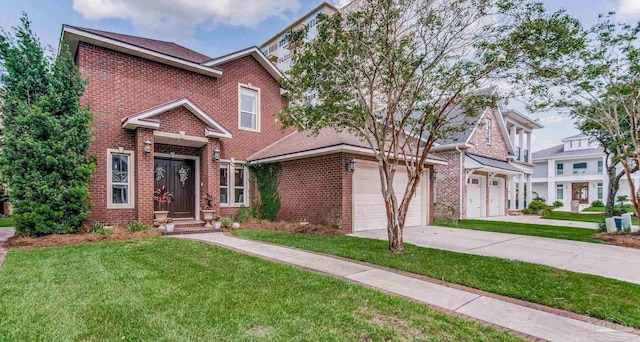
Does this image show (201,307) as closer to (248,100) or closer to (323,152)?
(323,152)

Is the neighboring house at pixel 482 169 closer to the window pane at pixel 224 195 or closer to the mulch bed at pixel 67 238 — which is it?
the window pane at pixel 224 195

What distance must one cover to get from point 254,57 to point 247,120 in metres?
2.87

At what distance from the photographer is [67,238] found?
7980mm

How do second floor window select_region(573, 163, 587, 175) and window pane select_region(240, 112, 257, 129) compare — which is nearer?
window pane select_region(240, 112, 257, 129)

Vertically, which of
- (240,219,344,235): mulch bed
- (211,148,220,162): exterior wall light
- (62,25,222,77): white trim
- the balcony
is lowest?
(240,219,344,235): mulch bed

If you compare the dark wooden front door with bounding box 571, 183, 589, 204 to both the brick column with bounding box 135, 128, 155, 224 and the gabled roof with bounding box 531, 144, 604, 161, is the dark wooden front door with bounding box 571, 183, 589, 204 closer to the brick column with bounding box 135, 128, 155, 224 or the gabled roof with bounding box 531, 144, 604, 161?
the gabled roof with bounding box 531, 144, 604, 161

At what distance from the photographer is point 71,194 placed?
835cm

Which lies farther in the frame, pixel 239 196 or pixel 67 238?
pixel 239 196

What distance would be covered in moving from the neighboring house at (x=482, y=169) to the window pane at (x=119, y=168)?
13251 mm

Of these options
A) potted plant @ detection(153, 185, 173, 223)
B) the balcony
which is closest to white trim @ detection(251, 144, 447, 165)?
potted plant @ detection(153, 185, 173, 223)

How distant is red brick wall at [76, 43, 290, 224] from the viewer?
32.2 ft

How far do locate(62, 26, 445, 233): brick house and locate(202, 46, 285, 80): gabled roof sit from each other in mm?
51

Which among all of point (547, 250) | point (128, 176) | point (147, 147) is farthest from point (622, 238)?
point (128, 176)

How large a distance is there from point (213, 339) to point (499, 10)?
7.56 meters
